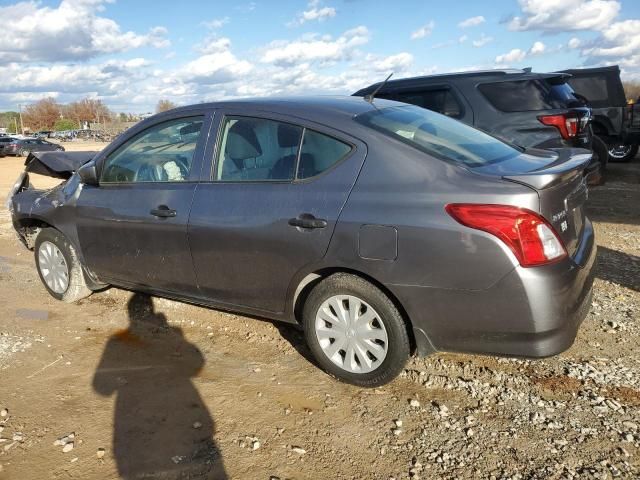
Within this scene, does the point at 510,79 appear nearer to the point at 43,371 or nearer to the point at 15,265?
the point at 43,371

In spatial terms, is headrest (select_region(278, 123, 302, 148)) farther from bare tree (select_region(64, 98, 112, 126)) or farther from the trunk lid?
bare tree (select_region(64, 98, 112, 126))

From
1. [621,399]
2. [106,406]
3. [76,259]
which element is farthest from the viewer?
[76,259]

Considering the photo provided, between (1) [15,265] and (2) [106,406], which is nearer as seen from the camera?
(2) [106,406]

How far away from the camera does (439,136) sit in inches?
125

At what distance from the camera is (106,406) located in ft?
10.00

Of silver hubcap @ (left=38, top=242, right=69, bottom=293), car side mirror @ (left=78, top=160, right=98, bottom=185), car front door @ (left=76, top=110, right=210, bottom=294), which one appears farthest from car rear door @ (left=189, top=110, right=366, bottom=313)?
silver hubcap @ (left=38, top=242, right=69, bottom=293)

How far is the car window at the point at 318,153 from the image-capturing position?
300 centimetres

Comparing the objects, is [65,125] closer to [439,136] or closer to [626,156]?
[626,156]

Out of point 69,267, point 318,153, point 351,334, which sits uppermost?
point 318,153

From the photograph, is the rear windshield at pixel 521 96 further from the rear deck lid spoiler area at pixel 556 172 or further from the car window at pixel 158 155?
the car window at pixel 158 155

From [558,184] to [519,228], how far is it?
0.38 meters

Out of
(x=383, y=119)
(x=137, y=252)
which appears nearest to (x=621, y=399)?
(x=383, y=119)

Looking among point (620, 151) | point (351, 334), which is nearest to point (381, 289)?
point (351, 334)

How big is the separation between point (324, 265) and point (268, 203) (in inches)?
20.8
